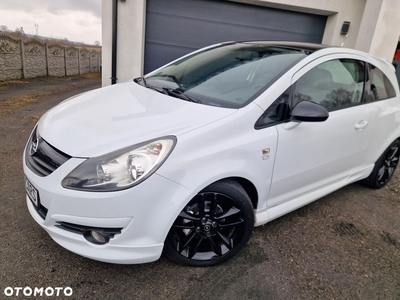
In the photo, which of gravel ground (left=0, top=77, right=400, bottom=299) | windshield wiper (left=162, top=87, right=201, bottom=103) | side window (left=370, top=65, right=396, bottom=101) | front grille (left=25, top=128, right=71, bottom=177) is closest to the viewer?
front grille (left=25, top=128, right=71, bottom=177)

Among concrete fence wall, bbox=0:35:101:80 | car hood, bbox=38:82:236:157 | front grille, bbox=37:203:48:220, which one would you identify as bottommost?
concrete fence wall, bbox=0:35:101:80

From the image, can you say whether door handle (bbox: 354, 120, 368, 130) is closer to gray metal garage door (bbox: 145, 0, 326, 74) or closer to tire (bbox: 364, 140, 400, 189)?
tire (bbox: 364, 140, 400, 189)

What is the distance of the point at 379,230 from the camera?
2.77m

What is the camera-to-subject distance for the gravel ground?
1.87m

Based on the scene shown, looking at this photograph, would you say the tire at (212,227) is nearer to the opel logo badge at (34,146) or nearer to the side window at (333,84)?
the side window at (333,84)

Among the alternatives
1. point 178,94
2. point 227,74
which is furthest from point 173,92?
point 227,74

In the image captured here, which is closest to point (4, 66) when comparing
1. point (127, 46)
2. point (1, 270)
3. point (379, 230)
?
point (127, 46)

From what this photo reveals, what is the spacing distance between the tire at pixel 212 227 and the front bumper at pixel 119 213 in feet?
0.53

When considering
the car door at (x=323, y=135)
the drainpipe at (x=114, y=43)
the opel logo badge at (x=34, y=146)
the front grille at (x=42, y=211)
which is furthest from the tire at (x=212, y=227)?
the drainpipe at (x=114, y=43)

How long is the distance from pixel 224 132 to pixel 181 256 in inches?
35.4

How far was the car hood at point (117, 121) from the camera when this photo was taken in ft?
5.58

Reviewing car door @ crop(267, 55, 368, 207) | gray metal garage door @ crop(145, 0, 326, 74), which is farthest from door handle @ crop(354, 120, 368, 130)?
gray metal garage door @ crop(145, 0, 326, 74)

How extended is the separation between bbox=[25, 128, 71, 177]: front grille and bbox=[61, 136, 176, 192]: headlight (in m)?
0.15

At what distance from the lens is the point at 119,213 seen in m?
1.62
